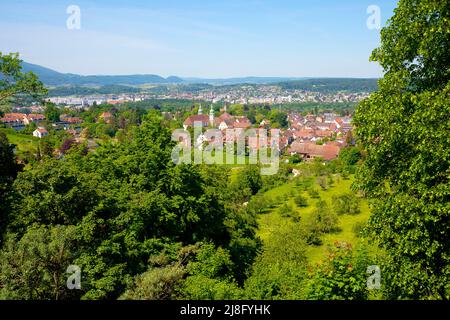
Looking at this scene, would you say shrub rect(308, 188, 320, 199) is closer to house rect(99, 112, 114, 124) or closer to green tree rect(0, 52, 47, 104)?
green tree rect(0, 52, 47, 104)

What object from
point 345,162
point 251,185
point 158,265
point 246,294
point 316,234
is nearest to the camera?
point 246,294

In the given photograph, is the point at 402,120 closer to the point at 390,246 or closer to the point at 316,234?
the point at 390,246

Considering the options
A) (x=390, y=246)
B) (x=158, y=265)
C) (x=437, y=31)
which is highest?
(x=437, y=31)

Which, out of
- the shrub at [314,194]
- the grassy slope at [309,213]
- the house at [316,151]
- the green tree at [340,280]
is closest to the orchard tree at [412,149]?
the green tree at [340,280]

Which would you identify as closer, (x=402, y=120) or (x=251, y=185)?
(x=402, y=120)

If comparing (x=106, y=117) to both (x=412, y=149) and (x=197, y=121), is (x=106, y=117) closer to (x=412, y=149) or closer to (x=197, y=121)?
(x=197, y=121)

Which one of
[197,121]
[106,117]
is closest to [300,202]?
[197,121]
